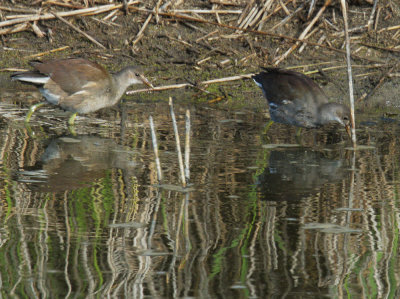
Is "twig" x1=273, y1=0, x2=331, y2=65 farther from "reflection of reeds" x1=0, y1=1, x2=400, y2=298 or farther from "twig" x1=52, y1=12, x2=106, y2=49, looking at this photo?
"reflection of reeds" x1=0, y1=1, x2=400, y2=298

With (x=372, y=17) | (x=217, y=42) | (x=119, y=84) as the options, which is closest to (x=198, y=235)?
(x=119, y=84)

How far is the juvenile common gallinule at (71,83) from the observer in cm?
846

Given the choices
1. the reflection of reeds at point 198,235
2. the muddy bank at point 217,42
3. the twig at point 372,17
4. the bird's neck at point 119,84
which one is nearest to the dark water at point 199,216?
the reflection of reeds at point 198,235

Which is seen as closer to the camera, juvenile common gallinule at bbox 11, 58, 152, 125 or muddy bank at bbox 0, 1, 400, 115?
juvenile common gallinule at bbox 11, 58, 152, 125

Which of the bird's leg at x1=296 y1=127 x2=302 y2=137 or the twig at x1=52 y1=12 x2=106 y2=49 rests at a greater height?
the twig at x1=52 y1=12 x2=106 y2=49

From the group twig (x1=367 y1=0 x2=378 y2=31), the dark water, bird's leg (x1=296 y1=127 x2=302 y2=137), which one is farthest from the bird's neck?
twig (x1=367 y1=0 x2=378 y2=31)

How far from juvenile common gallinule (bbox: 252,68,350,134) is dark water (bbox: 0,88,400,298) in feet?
0.91

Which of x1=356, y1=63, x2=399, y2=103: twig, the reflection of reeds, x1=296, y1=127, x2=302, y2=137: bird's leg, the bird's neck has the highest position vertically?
x1=356, y1=63, x2=399, y2=103: twig

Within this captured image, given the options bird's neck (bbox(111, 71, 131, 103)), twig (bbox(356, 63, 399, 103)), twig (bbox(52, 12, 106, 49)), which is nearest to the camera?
bird's neck (bbox(111, 71, 131, 103))

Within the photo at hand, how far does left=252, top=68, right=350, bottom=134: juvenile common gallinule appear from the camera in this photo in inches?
325

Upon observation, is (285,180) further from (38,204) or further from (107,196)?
(38,204)

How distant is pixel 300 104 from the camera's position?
849 centimetres

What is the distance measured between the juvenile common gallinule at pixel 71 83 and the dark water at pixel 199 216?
1.33 ft

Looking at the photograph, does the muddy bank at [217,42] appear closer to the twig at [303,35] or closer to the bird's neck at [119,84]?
the twig at [303,35]
